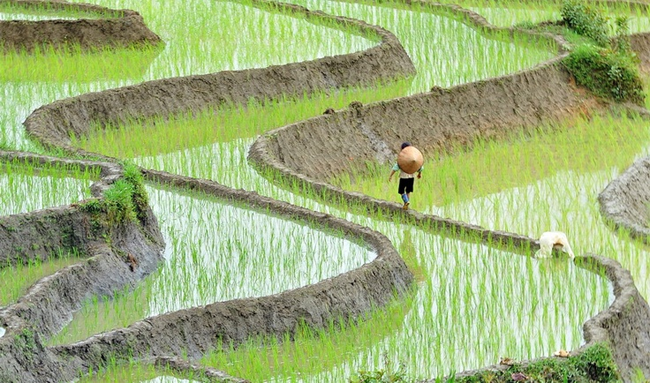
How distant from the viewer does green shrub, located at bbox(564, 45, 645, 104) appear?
39.7 feet

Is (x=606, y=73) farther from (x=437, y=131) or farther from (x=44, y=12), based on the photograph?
(x=44, y=12)

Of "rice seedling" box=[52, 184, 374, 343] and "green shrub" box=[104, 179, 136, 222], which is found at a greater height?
"green shrub" box=[104, 179, 136, 222]

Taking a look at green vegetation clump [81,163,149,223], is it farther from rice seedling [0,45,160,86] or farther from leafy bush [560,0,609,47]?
leafy bush [560,0,609,47]

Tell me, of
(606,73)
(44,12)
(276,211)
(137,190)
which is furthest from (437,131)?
(44,12)

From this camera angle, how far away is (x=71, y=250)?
741 centimetres

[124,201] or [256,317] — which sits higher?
[124,201]

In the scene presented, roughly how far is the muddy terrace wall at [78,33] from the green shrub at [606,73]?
3593mm

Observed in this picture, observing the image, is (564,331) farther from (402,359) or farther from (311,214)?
(311,214)

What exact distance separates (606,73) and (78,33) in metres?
4.49

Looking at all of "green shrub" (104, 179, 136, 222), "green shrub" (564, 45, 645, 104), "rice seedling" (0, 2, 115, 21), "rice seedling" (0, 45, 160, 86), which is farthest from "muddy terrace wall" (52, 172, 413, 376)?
"rice seedling" (0, 2, 115, 21)

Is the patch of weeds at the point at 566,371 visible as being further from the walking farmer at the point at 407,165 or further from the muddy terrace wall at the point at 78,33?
the muddy terrace wall at the point at 78,33

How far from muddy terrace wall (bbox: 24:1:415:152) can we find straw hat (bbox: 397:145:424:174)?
2298 mm

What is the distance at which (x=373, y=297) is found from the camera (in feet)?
23.3

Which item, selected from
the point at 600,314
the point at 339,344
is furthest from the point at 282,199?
the point at 600,314
